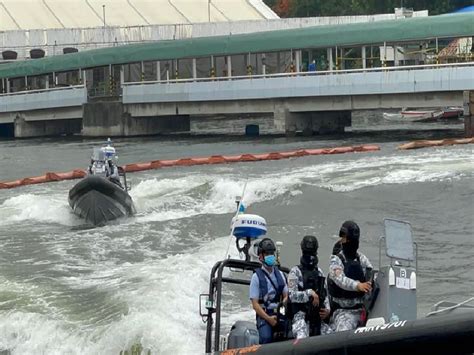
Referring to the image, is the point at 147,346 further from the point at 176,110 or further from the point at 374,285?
the point at 176,110

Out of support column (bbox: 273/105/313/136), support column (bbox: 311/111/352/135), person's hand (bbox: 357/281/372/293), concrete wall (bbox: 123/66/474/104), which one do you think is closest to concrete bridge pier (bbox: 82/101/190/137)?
concrete wall (bbox: 123/66/474/104)

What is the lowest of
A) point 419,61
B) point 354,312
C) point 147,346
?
point 147,346

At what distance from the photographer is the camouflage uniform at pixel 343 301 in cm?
1105

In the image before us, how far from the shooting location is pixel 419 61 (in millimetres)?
52281

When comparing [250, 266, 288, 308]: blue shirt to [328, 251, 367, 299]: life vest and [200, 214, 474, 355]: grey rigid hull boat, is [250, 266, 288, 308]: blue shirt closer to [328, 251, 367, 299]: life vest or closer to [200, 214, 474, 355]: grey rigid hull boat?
[200, 214, 474, 355]: grey rigid hull boat

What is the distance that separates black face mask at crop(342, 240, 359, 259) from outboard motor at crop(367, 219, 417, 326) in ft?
0.95

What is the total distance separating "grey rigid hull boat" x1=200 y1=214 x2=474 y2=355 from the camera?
934 centimetres

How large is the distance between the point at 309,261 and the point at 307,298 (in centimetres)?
35

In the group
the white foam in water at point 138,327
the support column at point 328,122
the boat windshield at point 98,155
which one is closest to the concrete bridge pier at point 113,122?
the support column at point 328,122

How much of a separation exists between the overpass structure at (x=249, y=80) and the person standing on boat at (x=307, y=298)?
34.7 m

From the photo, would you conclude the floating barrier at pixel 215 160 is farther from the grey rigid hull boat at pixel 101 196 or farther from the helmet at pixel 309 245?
the helmet at pixel 309 245

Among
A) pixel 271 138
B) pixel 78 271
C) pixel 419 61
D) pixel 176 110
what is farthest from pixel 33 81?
pixel 78 271

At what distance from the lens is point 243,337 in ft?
38.6

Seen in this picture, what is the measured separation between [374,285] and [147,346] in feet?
15.6
